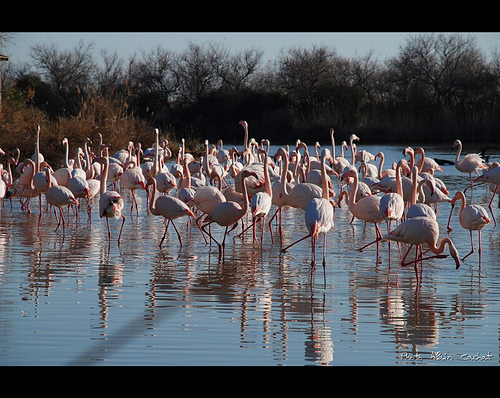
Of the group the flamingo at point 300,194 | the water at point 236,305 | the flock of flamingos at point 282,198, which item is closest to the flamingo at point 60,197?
the flock of flamingos at point 282,198

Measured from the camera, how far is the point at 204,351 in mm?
4562

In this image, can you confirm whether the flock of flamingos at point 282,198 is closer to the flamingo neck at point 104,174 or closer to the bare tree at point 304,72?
the flamingo neck at point 104,174

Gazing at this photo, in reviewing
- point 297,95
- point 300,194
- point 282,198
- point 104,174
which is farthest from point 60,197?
point 297,95

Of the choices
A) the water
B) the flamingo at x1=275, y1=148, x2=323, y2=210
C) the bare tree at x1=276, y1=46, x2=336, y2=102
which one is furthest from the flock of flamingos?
the bare tree at x1=276, y1=46, x2=336, y2=102

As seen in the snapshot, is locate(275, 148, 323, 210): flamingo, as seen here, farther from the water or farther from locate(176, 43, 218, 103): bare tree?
locate(176, 43, 218, 103): bare tree

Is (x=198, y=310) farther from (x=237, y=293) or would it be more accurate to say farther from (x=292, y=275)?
(x=292, y=275)

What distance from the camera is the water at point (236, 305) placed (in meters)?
4.55

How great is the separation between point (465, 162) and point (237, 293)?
946 cm

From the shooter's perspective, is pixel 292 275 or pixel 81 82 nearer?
pixel 292 275

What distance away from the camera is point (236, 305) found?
5820mm

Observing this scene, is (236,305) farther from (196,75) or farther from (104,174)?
(196,75)
